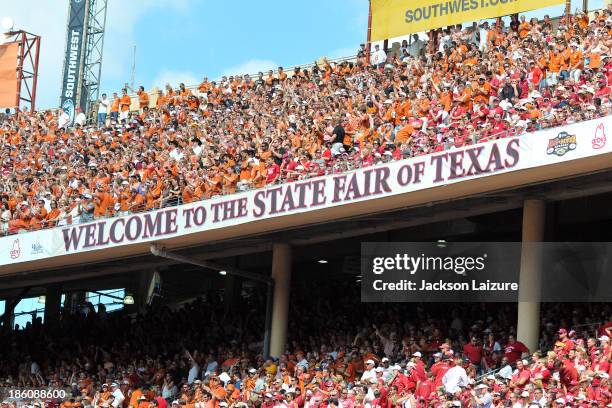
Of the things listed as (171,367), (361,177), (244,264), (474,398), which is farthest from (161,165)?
(474,398)

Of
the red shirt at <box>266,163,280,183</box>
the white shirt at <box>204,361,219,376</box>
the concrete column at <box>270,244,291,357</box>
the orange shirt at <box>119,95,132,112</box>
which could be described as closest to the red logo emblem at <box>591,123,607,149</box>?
the red shirt at <box>266,163,280,183</box>

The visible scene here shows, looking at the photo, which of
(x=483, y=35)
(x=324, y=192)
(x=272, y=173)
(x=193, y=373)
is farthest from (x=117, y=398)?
(x=483, y=35)

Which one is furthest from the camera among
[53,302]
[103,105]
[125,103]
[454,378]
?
[103,105]

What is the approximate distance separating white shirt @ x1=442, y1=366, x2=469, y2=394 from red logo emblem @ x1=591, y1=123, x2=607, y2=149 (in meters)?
3.67

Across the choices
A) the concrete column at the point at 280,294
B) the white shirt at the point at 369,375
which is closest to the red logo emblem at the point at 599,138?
the white shirt at the point at 369,375

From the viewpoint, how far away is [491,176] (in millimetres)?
19625

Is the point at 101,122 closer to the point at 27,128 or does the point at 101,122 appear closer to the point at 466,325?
the point at 27,128

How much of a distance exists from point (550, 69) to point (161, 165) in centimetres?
866

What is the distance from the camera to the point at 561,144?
18797 mm

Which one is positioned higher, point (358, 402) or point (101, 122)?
point (101, 122)

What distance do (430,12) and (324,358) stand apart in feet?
31.1

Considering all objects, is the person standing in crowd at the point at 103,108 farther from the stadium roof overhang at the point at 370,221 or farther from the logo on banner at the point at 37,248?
the logo on banner at the point at 37,248

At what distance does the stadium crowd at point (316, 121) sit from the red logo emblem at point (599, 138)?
27cm

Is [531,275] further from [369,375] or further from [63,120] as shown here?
[63,120]
